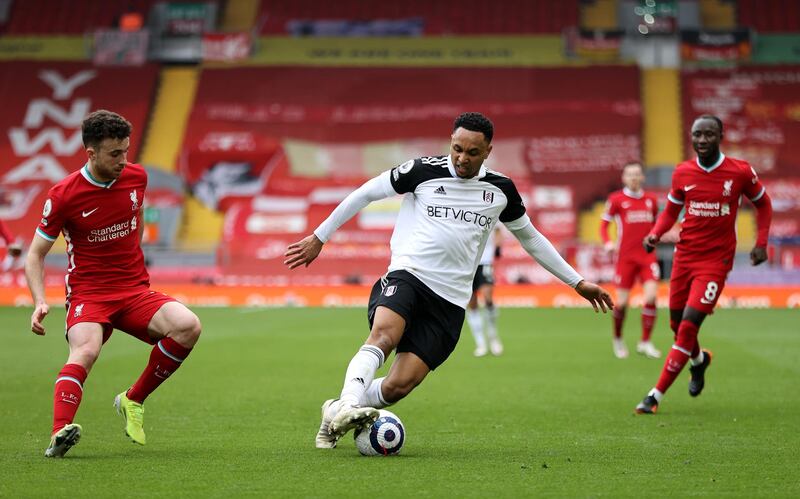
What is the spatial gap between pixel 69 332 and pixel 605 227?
33.9 ft

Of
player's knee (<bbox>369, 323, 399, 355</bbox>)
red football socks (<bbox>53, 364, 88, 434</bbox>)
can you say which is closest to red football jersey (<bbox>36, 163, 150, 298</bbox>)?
red football socks (<bbox>53, 364, 88, 434</bbox>)

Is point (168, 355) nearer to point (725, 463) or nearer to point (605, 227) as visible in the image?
point (725, 463)

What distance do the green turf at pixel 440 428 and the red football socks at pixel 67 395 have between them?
0.25 m

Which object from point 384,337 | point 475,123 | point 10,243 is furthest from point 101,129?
point 10,243

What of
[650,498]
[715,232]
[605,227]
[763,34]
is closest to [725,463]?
[650,498]

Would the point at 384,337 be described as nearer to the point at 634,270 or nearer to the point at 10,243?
the point at 10,243

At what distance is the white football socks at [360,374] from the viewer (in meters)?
6.77

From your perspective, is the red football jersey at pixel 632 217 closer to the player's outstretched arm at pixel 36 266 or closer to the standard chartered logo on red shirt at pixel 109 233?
the standard chartered logo on red shirt at pixel 109 233

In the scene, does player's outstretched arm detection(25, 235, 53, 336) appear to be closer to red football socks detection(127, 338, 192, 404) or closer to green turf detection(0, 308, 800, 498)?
red football socks detection(127, 338, 192, 404)

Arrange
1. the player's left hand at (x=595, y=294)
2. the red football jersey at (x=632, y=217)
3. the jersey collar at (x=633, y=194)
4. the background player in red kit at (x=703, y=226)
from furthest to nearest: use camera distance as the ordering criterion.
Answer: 1. the jersey collar at (x=633, y=194)
2. the red football jersey at (x=632, y=217)
3. the background player in red kit at (x=703, y=226)
4. the player's left hand at (x=595, y=294)

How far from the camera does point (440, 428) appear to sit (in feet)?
28.5

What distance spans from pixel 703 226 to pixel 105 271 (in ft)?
17.3

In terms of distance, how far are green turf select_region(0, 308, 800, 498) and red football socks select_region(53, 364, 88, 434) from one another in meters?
0.25

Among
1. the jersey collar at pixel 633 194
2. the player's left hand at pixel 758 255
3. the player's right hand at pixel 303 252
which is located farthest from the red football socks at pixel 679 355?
the jersey collar at pixel 633 194
